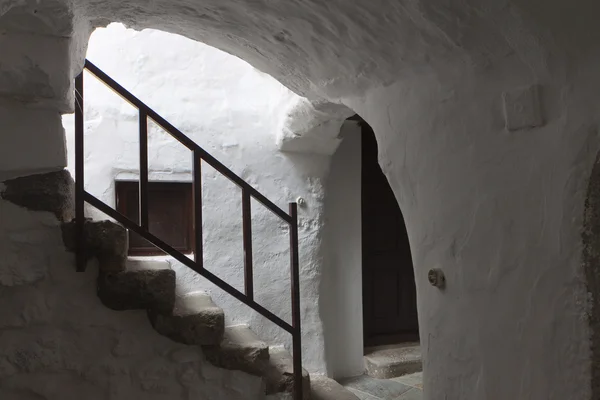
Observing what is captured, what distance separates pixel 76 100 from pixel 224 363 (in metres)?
1.14

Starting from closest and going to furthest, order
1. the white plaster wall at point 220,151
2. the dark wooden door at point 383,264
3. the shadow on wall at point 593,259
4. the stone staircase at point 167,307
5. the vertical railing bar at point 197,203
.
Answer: the shadow on wall at point 593,259, the stone staircase at point 167,307, the vertical railing bar at point 197,203, the white plaster wall at point 220,151, the dark wooden door at point 383,264

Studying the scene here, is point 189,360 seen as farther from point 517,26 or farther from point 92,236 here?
point 517,26

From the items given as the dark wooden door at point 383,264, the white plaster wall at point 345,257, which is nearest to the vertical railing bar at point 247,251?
the white plaster wall at point 345,257

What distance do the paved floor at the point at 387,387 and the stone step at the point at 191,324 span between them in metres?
1.48

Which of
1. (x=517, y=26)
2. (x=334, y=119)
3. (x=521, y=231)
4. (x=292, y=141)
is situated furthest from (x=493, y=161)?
(x=292, y=141)

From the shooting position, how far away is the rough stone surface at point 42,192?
5.32 ft

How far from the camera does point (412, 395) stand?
3.02 metres

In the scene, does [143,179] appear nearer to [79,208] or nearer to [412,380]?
[79,208]

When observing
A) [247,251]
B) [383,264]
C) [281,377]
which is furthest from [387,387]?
[247,251]

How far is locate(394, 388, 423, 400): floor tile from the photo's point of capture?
297 cm

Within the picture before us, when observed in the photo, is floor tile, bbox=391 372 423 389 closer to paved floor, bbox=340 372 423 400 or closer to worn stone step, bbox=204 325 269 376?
paved floor, bbox=340 372 423 400

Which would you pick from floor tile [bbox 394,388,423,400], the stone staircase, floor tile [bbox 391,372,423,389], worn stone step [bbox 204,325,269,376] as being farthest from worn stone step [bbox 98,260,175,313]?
floor tile [bbox 391,372,423,389]

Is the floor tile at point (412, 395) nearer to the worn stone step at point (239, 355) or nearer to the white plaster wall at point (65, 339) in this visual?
the worn stone step at point (239, 355)

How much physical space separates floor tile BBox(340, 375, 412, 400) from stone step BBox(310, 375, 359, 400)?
0.66 meters
